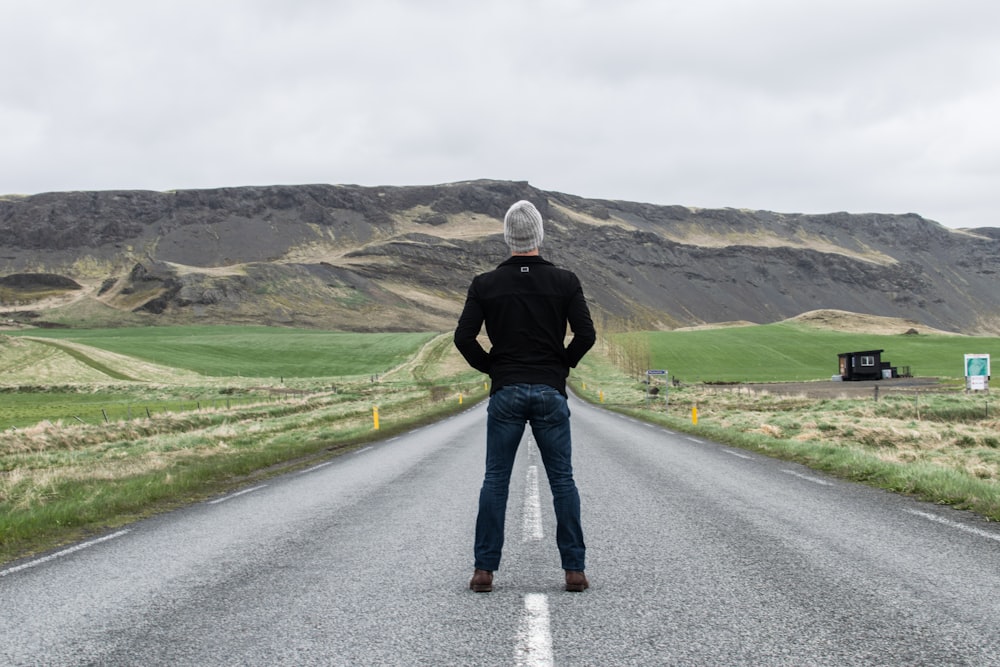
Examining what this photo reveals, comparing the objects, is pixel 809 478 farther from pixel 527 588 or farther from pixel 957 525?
pixel 527 588

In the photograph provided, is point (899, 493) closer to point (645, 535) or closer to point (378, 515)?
point (645, 535)

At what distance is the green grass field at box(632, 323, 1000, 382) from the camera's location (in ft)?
306

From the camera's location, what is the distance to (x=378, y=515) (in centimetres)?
865

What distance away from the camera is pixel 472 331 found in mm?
5418

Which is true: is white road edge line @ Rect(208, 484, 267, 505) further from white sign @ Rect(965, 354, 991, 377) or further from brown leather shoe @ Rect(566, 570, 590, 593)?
white sign @ Rect(965, 354, 991, 377)

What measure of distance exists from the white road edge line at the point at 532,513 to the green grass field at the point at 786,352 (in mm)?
75135

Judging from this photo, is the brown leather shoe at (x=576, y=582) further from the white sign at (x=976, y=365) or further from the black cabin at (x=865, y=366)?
the black cabin at (x=865, y=366)

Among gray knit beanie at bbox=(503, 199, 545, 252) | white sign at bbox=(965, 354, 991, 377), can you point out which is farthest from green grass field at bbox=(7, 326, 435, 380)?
gray knit beanie at bbox=(503, 199, 545, 252)

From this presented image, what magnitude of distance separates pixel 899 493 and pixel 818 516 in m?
2.72

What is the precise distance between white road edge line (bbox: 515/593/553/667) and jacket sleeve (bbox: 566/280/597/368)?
5.72 ft

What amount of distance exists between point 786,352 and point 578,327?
119 meters

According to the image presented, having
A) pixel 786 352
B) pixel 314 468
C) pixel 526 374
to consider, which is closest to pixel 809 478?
pixel 526 374

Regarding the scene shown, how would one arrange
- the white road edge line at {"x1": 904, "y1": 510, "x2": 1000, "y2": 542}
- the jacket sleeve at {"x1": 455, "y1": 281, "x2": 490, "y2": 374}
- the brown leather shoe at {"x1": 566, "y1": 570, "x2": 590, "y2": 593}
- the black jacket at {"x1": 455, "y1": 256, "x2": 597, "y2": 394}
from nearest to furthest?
the brown leather shoe at {"x1": 566, "y1": 570, "x2": 590, "y2": 593}, the black jacket at {"x1": 455, "y1": 256, "x2": 597, "y2": 394}, the jacket sleeve at {"x1": 455, "y1": 281, "x2": 490, "y2": 374}, the white road edge line at {"x1": 904, "y1": 510, "x2": 1000, "y2": 542}

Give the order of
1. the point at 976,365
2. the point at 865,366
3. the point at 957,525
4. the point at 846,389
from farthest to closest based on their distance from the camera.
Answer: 1. the point at 865,366
2. the point at 846,389
3. the point at 976,365
4. the point at 957,525
